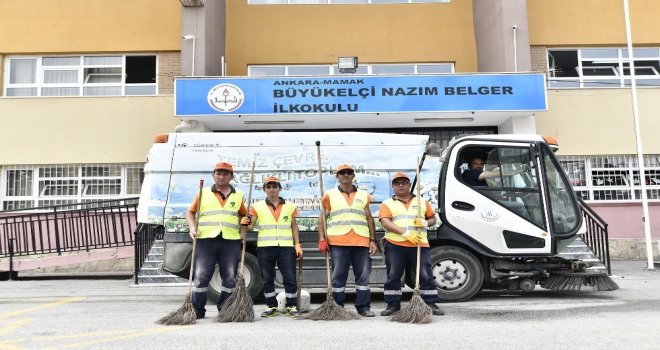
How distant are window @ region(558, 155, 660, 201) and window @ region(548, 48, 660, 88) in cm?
207

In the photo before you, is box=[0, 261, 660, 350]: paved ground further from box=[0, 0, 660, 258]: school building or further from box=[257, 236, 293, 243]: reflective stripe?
box=[0, 0, 660, 258]: school building

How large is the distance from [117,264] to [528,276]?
10064 millimetres

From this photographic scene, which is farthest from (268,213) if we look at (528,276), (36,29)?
(36,29)

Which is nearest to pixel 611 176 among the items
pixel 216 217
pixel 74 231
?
pixel 216 217

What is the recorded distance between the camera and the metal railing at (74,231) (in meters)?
12.8

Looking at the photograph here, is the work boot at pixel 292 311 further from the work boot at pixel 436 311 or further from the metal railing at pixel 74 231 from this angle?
the metal railing at pixel 74 231

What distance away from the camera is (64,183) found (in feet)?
50.0

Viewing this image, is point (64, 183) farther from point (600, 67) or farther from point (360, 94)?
point (600, 67)

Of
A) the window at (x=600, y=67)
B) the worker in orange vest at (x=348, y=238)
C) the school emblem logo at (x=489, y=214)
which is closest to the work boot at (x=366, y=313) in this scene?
the worker in orange vest at (x=348, y=238)

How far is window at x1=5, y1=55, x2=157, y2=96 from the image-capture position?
1584 cm

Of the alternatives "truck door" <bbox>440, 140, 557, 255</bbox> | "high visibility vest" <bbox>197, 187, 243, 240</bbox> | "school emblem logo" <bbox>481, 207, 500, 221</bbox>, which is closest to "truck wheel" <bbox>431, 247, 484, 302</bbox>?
"truck door" <bbox>440, 140, 557, 255</bbox>

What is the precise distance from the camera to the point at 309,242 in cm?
825

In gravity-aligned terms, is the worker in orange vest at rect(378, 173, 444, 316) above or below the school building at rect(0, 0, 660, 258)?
below

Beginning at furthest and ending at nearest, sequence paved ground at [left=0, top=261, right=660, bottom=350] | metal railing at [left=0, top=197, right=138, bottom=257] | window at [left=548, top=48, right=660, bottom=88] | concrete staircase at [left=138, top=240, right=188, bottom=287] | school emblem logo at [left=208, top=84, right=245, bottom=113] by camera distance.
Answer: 1. window at [left=548, top=48, right=660, bottom=88]
2. school emblem logo at [left=208, top=84, right=245, bottom=113]
3. metal railing at [left=0, top=197, right=138, bottom=257]
4. concrete staircase at [left=138, top=240, right=188, bottom=287]
5. paved ground at [left=0, top=261, right=660, bottom=350]
